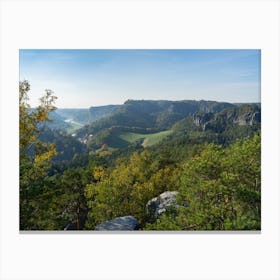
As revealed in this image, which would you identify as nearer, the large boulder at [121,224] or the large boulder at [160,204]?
the large boulder at [121,224]

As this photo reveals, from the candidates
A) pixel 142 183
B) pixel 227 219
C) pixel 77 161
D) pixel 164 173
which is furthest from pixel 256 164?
pixel 77 161

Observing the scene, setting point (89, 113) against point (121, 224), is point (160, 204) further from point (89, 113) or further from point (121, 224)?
point (89, 113)

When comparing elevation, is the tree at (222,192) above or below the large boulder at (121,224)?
above

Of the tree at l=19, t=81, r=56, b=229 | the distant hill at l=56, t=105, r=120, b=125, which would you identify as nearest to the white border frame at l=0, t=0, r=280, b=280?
the tree at l=19, t=81, r=56, b=229

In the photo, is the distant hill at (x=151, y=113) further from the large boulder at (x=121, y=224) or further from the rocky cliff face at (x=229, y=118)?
the large boulder at (x=121, y=224)

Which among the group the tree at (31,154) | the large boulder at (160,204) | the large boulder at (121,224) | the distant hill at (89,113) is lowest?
the large boulder at (121,224)
